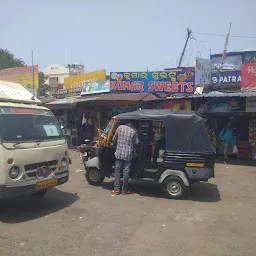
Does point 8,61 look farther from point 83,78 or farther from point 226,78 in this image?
point 226,78

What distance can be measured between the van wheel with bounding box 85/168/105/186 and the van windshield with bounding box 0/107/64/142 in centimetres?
205

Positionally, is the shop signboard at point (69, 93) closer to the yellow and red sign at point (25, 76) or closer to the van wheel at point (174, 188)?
the yellow and red sign at point (25, 76)

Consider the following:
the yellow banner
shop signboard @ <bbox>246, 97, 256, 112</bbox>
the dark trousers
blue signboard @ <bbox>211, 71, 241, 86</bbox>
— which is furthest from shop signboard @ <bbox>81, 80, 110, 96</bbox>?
the dark trousers

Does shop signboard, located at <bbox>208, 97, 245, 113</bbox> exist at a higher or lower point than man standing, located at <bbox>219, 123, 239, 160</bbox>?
higher

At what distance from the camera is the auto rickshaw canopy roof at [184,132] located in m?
7.37

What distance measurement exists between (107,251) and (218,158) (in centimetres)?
1011

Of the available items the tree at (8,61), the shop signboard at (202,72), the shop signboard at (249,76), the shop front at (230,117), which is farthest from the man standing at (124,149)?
the tree at (8,61)

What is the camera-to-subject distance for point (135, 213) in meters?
6.30

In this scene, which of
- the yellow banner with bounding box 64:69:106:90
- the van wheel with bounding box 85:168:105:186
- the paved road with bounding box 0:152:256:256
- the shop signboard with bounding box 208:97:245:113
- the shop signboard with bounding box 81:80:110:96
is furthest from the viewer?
the yellow banner with bounding box 64:69:106:90

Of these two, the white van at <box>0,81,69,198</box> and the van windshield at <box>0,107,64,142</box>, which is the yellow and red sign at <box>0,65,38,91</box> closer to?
the white van at <box>0,81,69,198</box>

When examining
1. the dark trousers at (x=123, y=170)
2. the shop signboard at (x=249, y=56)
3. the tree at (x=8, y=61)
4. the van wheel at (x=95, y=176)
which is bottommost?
the van wheel at (x=95, y=176)

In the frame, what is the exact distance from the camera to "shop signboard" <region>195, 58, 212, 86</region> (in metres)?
15.6

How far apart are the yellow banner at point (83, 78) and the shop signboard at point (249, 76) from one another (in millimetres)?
7859

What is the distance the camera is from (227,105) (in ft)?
42.4
